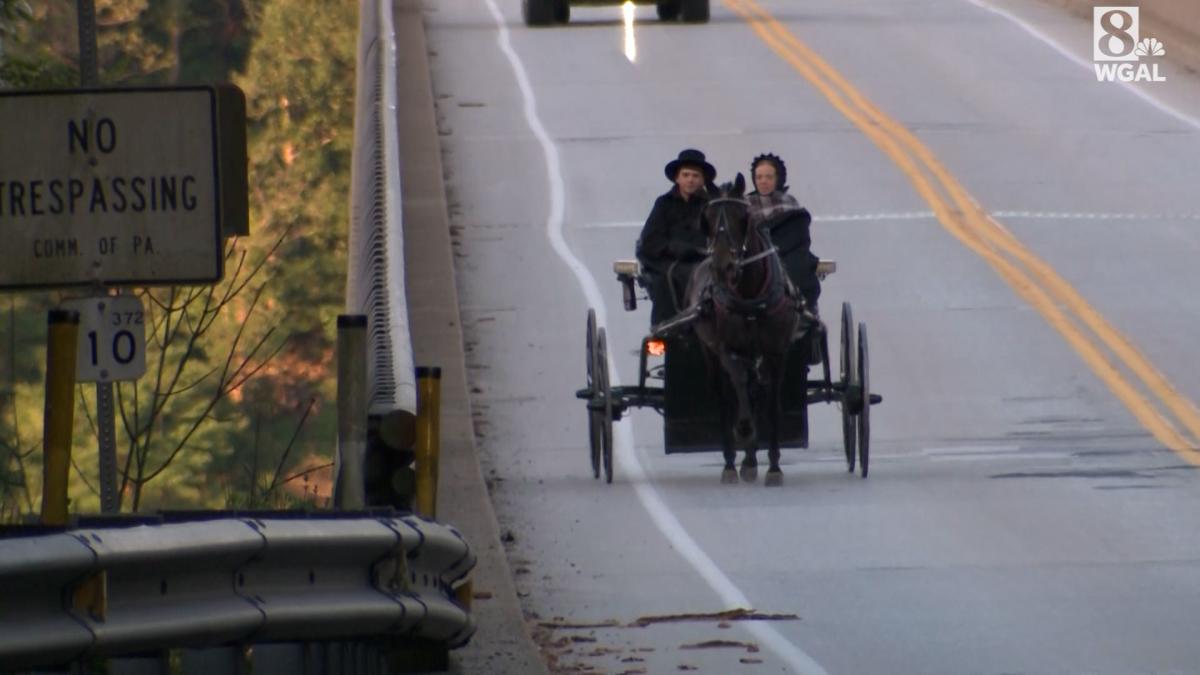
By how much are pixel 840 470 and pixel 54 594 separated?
10001 mm

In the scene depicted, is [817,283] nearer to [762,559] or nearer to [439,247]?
[762,559]

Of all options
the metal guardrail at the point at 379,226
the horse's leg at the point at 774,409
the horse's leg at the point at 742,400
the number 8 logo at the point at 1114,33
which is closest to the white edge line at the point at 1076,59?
the number 8 logo at the point at 1114,33

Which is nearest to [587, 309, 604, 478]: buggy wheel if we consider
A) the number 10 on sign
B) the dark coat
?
the dark coat

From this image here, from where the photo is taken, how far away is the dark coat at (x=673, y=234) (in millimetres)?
15617

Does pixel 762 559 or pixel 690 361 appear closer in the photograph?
pixel 762 559

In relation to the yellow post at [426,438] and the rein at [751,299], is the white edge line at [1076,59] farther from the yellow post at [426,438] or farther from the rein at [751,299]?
A: the yellow post at [426,438]

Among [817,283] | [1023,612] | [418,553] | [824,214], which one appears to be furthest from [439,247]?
[418,553]

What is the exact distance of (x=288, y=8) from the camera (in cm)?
5309

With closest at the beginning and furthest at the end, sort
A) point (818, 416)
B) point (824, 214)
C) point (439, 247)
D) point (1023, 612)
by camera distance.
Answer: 1. point (1023, 612)
2. point (818, 416)
3. point (439, 247)
4. point (824, 214)

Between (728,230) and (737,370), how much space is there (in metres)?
1.03

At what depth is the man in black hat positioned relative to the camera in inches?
613

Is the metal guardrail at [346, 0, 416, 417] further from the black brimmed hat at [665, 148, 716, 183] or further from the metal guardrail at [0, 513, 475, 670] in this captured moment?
the black brimmed hat at [665, 148, 716, 183]

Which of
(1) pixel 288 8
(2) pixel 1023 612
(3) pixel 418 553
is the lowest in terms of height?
(2) pixel 1023 612

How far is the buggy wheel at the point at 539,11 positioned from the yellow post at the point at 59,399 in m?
30.2
